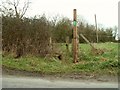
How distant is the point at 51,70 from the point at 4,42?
16.5 ft

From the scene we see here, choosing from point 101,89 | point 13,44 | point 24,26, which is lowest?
point 101,89

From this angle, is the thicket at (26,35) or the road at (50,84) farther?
the thicket at (26,35)

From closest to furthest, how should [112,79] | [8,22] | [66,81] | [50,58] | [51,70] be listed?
[66,81], [112,79], [51,70], [50,58], [8,22]

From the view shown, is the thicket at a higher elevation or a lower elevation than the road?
higher

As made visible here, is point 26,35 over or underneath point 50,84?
over

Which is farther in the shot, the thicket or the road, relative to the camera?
the thicket

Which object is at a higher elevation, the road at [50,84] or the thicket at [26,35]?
the thicket at [26,35]

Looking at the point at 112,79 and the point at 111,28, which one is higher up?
the point at 111,28

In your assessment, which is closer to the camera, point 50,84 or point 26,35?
point 50,84

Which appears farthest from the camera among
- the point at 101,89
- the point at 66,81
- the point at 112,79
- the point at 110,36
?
the point at 110,36

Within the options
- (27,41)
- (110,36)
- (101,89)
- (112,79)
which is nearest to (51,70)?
(112,79)

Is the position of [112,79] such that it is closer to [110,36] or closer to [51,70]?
[51,70]

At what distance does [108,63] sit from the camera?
12.3 metres

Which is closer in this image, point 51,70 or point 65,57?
point 51,70
